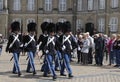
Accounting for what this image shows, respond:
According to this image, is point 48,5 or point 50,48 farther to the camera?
point 48,5

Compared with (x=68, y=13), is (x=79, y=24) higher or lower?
lower

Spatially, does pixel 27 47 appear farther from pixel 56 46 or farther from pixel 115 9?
pixel 115 9

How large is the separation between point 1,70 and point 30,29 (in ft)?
9.19

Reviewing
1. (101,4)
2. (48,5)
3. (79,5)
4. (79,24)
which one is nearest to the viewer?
(101,4)

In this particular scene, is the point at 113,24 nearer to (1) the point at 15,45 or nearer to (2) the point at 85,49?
(2) the point at 85,49

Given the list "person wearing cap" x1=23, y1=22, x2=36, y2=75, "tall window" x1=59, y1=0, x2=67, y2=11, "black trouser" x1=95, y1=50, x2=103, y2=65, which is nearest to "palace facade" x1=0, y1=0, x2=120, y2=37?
"tall window" x1=59, y1=0, x2=67, y2=11

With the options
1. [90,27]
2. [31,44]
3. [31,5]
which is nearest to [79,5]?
[90,27]

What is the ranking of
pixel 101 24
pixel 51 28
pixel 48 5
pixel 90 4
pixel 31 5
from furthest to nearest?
pixel 31 5 → pixel 48 5 → pixel 90 4 → pixel 101 24 → pixel 51 28

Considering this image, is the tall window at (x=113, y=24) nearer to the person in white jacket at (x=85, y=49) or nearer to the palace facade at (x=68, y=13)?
the palace facade at (x=68, y=13)

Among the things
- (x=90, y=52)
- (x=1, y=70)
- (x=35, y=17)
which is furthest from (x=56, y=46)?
(x=35, y=17)

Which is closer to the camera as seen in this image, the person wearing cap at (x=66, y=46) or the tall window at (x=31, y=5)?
the person wearing cap at (x=66, y=46)

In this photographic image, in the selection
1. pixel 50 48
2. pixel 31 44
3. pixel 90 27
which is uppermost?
pixel 90 27

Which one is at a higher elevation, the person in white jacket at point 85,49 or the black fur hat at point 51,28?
the black fur hat at point 51,28

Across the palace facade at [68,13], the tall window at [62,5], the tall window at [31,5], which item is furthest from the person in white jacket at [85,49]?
the tall window at [31,5]
